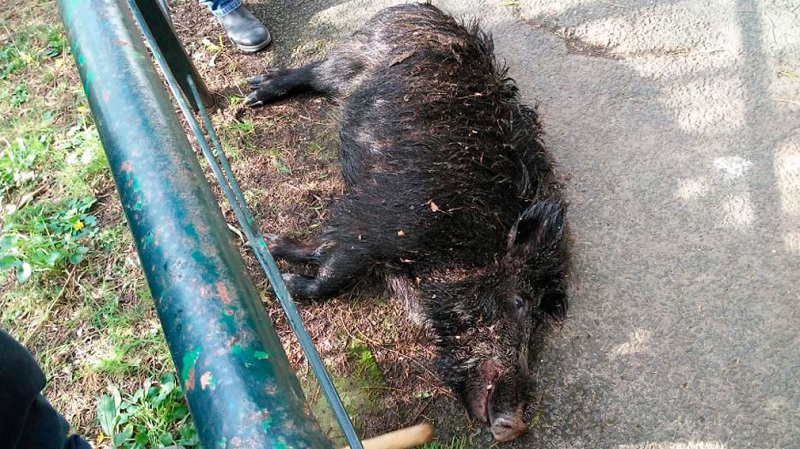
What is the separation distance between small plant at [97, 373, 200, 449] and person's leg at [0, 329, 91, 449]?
3.06 ft

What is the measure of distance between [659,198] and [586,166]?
1.50 feet

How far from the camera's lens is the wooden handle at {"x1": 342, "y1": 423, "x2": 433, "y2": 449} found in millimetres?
2559

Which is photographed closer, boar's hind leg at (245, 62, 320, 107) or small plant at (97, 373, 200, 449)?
small plant at (97, 373, 200, 449)

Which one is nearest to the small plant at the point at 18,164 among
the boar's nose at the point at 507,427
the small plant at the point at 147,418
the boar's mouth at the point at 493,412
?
the small plant at the point at 147,418

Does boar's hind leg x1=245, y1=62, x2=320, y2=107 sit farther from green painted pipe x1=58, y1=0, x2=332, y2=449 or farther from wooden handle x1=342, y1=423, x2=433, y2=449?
green painted pipe x1=58, y1=0, x2=332, y2=449

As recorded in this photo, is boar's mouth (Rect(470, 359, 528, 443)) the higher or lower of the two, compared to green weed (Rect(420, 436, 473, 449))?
higher

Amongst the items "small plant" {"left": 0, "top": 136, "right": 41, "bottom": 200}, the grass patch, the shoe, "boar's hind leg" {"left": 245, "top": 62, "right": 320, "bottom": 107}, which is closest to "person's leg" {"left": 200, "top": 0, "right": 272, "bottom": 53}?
the shoe

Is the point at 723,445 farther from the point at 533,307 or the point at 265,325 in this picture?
the point at 265,325

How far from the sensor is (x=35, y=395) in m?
1.64

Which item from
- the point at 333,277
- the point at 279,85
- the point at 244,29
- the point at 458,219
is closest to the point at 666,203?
the point at 458,219

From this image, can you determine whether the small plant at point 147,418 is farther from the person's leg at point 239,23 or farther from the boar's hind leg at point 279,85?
the person's leg at point 239,23

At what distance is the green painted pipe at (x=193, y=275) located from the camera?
0.74 meters

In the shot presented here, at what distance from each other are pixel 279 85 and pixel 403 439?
7.86 ft

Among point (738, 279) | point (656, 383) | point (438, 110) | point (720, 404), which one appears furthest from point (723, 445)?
point (438, 110)
